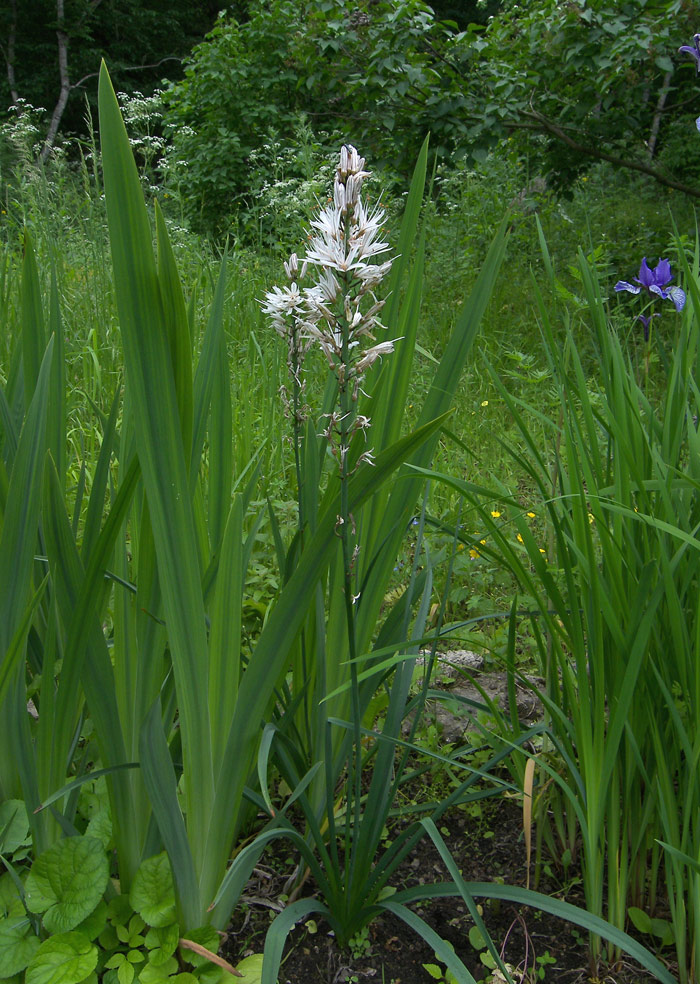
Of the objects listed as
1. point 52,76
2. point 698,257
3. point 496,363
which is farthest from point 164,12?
point 698,257

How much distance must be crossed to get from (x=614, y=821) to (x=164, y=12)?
66.5 ft

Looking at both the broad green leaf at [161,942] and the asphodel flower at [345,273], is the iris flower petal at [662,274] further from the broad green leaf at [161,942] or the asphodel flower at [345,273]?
the broad green leaf at [161,942]

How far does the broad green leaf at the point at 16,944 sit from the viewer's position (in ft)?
3.01

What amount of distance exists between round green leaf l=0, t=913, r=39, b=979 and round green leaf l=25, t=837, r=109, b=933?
48 millimetres

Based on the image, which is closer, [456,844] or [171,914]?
[171,914]

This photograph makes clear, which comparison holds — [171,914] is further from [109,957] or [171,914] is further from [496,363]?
[496,363]

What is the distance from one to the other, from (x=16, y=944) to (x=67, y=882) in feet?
0.38

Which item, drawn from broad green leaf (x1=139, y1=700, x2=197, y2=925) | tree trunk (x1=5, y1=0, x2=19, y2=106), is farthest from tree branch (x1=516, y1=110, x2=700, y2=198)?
tree trunk (x1=5, y1=0, x2=19, y2=106)

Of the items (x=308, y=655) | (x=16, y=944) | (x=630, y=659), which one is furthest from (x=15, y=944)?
(x=630, y=659)

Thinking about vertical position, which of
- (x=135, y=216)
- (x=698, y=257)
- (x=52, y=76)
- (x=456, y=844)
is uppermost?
(x=52, y=76)

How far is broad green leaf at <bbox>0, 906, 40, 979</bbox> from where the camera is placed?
0.92 metres

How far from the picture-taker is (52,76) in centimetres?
1620

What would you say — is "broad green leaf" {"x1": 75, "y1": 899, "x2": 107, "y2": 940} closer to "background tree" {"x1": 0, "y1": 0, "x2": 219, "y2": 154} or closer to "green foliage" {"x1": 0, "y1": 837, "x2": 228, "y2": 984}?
"green foliage" {"x1": 0, "y1": 837, "x2": 228, "y2": 984}

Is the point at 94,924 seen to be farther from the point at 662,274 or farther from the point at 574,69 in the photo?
the point at 574,69
